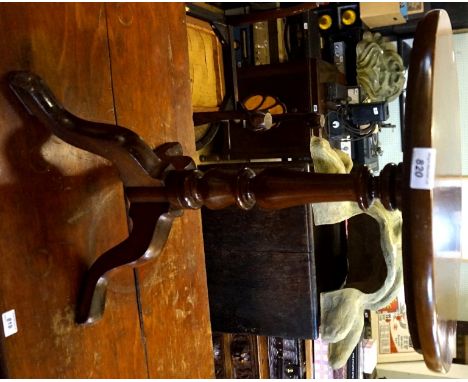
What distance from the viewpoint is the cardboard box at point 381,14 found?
12.0 feet

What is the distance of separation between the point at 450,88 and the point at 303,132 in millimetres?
2167

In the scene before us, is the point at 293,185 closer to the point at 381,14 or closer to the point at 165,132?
the point at 165,132

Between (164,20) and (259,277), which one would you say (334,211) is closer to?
(259,277)

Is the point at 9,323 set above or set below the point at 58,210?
below

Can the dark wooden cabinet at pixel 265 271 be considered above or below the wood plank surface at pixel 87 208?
below

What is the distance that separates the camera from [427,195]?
0.56 metres

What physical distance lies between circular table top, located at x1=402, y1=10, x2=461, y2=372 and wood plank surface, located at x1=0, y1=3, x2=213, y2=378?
0.50m

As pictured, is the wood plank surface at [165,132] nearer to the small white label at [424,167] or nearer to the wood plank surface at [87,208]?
the wood plank surface at [87,208]

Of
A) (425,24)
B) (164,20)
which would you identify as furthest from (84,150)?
(425,24)

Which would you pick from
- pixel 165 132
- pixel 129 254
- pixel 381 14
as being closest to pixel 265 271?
pixel 165 132

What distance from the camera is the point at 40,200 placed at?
2.34 feet

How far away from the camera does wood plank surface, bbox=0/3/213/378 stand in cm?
68

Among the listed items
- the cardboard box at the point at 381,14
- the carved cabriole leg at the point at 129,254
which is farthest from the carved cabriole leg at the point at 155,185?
the cardboard box at the point at 381,14

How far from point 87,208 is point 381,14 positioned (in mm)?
3471
